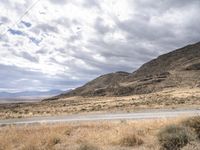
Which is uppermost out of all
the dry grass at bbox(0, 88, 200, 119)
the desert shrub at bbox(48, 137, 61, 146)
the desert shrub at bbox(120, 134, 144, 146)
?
the dry grass at bbox(0, 88, 200, 119)

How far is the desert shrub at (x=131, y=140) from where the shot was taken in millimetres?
15142

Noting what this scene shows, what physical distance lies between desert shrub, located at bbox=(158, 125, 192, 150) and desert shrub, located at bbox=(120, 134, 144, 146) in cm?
161

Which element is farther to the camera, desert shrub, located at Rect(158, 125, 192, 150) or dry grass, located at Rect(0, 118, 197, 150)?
dry grass, located at Rect(0, 118, 197, 150)

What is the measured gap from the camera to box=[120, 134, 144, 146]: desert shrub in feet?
49.7

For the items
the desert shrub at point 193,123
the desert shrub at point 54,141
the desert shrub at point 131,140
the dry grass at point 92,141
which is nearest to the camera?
the desert shrub at point 193,123

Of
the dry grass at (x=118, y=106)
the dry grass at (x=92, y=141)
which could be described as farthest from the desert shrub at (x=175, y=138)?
the dry grass at (x=118, y=106)

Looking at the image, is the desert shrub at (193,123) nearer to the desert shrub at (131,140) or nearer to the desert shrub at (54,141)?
the desert shrub at (131,140)

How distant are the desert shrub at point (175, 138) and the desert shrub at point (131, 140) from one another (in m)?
1.61

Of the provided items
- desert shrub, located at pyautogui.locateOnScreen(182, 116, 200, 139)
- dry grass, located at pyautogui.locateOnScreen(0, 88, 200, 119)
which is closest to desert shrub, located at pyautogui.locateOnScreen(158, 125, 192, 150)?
desert shrub, located at pyautogui.locateOnScreen(182, 116, 200, 139)

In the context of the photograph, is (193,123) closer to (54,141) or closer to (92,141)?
(92,141)

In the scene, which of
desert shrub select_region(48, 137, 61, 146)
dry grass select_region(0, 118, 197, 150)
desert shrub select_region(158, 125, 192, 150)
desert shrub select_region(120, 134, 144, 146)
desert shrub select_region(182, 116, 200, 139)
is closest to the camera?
desert shrub select_region(158, 125, 192, 150)

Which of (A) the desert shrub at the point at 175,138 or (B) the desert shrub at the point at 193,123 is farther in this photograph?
(B) the desert shrub at the point at 193,123

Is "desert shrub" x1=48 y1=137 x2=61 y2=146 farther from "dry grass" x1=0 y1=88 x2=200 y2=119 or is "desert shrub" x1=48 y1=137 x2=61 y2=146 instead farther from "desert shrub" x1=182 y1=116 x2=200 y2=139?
"dry grass" x1=0 y1=88 x2=200 y2=119

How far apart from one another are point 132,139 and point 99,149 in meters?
2.22
